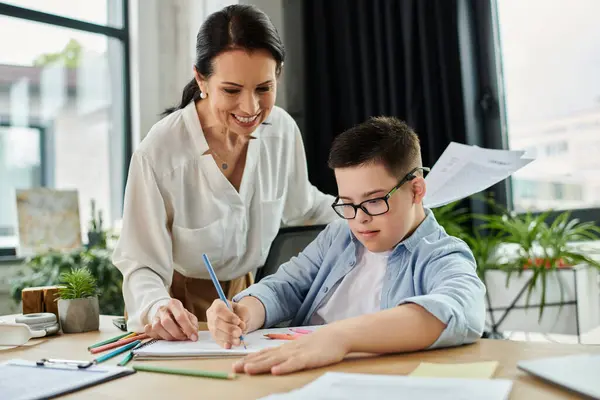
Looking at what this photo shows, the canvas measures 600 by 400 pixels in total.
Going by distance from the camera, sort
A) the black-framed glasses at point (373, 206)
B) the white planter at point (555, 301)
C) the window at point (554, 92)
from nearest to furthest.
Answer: the black-framed glasses at point (373, 206), the white planter at point (555, 301), the window at point (554, 92)

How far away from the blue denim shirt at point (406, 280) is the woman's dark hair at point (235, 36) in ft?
1.45

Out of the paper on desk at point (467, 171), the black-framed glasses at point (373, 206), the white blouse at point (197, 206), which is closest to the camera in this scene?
the black-framed glasses at point (373, 206)

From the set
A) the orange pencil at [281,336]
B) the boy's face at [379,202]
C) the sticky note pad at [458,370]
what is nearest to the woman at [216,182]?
the orange pencil at [281,336]

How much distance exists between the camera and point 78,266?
302cm

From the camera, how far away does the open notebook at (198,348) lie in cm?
101

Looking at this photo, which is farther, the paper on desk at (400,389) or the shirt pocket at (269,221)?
the shirt pocket at (269,221)

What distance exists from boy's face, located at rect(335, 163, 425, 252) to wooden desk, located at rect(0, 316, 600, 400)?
294mm

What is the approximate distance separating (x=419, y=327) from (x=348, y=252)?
435 mm

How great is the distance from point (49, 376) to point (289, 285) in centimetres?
60

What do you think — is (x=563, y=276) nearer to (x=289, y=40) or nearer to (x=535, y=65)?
(x=535, y=65)

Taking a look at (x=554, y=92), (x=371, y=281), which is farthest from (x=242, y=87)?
(x=554, y=92)

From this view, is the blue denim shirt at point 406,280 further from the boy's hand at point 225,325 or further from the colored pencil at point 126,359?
the colored pencil at point 126,359

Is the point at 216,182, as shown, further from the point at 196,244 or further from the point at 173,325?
the point at 173,325

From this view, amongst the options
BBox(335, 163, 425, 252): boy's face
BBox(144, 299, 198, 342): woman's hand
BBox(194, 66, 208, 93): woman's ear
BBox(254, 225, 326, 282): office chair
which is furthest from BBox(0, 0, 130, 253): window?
BBox(335, 163, 425, 252): boy's face
